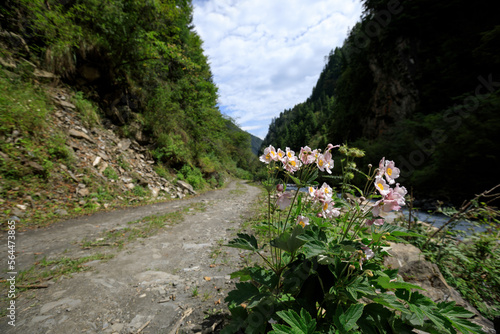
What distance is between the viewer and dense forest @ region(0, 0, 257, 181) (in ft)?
20.4

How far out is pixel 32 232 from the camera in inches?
146

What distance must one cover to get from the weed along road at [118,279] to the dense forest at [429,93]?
8.89m

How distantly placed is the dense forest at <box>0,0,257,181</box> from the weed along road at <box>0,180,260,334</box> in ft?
13.0

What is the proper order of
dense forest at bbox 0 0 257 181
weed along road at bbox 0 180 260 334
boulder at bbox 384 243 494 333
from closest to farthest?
weed along road at bbox 0 180 260 334 < boulder at bbox 384 243 494 333 < dense forest at bbox 0 0 257 181

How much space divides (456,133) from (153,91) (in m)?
14.0

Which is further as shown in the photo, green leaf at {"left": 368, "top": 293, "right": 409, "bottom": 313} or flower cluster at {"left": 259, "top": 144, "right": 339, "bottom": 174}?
flower cluster at {"left": 259, "top": 144, "right": 339, "bottom": 174}

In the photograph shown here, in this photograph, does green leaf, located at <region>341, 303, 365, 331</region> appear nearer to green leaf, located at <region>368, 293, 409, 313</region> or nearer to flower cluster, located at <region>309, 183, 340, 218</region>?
green leaf, located at <region>368, 293, 409, 313</region>

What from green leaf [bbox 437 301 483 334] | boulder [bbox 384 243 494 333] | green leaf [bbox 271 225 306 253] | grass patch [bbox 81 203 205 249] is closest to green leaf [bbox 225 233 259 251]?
green leaf [bbox 271 225 306 253]

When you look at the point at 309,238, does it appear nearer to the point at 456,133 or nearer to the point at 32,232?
the point at 32,232

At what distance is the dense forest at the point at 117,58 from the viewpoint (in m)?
6.23

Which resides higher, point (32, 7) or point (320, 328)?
point (32, 7)

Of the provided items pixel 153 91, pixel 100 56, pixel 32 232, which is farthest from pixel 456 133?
pixel 100 56

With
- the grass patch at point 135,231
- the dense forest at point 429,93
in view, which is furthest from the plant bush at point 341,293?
the dense forest at point 429,93

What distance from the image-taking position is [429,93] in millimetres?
13188
